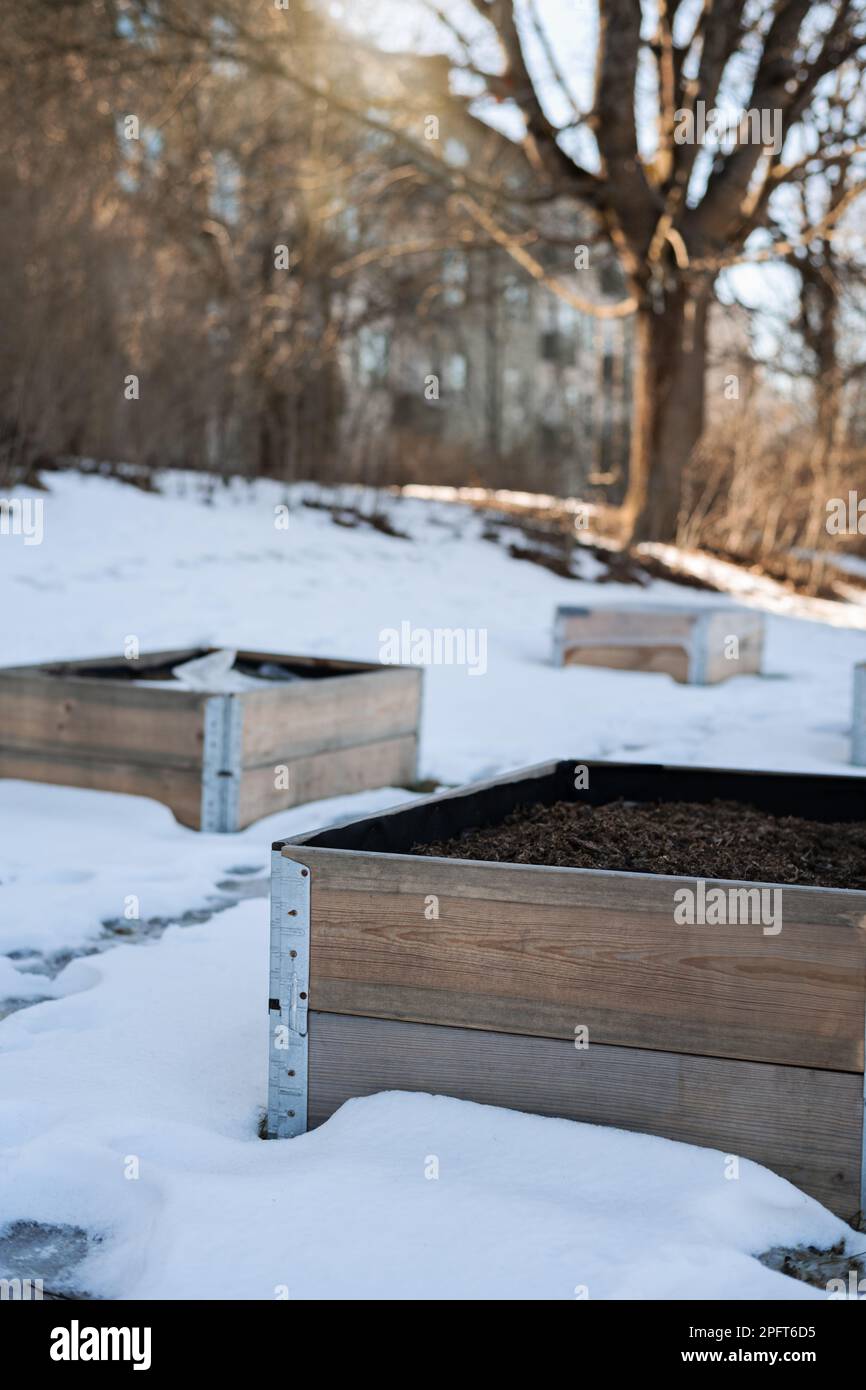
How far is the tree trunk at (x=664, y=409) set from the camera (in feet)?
45.5

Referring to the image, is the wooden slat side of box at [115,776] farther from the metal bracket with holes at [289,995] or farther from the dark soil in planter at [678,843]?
the metal bracket with holes at [289,995]

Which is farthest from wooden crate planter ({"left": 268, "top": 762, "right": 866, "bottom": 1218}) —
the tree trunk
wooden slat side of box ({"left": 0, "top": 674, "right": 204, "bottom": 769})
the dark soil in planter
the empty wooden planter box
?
the tree trunk

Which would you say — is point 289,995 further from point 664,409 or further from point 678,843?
point 664,409

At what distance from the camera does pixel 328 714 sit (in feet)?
15.5

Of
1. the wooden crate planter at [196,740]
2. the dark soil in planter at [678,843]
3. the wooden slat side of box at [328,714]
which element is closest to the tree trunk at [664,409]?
the wooden slat side of box at [328,714]

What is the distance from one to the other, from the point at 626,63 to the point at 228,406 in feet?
16.1

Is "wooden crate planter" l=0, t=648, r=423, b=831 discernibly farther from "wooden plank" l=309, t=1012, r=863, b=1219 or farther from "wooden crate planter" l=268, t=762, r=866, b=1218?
"wooden plank" l=309, t=1012, r=863, b=1219

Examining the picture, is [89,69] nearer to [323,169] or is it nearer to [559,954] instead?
[323,169]

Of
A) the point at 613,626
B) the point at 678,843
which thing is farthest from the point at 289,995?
the point at 613,626

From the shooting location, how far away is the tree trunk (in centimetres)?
1387

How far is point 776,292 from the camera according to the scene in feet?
54.2

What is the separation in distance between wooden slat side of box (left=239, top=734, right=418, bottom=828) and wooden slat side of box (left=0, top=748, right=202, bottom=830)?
18 centimetres

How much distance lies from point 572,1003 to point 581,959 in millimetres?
74

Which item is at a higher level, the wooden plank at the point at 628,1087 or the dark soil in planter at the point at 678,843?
the dark soil in planter at the point at 678,843
